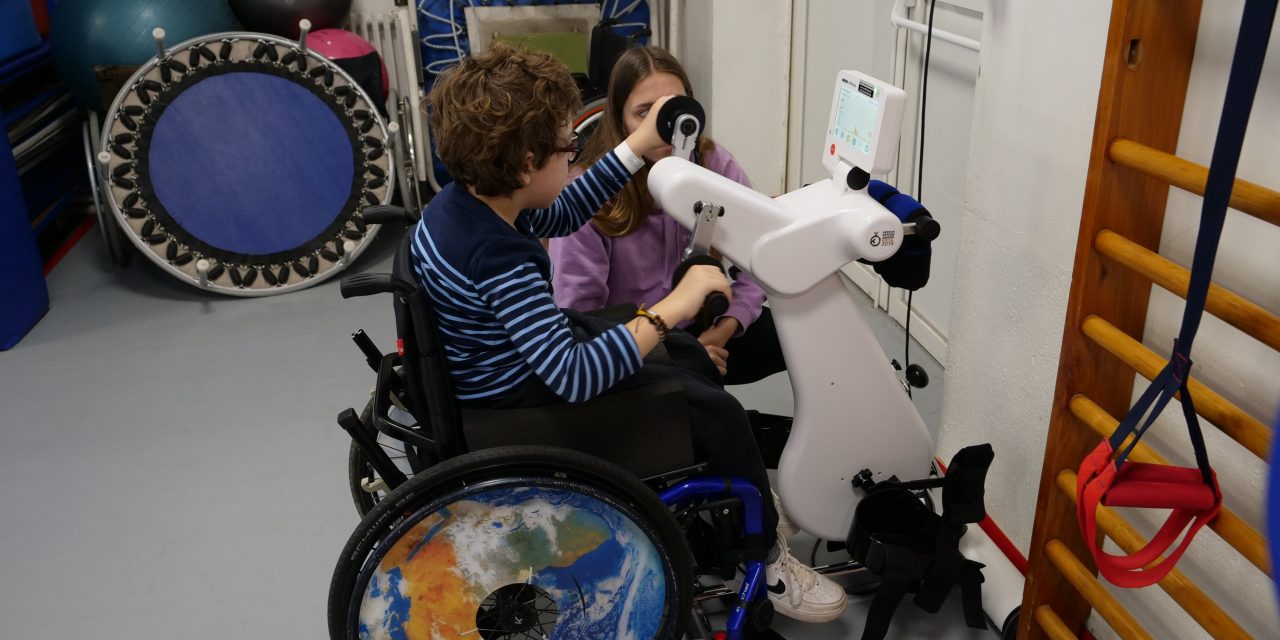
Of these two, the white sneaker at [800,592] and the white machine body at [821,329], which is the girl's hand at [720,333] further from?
the white sneaker at [800,592]

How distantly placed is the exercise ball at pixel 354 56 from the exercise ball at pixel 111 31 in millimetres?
370

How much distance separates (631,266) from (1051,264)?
2.59ft

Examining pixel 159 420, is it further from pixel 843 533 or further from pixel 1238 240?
pixel 1238 240

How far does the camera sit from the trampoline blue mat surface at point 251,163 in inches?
134

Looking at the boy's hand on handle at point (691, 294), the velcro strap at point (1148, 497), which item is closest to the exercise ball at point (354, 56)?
the boy's hand on handle at point (691, 294)

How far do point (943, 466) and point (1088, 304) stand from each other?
0.74 metres

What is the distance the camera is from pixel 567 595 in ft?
5.13

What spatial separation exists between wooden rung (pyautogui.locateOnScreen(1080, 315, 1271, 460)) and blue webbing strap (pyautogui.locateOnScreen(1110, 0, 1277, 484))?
2.8 inches

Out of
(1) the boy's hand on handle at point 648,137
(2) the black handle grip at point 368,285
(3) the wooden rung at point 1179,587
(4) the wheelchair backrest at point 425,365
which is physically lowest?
(3) the wooden rung at point 1179,587

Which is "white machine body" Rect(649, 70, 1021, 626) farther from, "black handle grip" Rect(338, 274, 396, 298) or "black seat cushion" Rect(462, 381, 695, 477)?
"black handle grip" Rect(338, 274, 396, 298)

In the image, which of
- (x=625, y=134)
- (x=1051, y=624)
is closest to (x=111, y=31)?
(x=625, y=134)

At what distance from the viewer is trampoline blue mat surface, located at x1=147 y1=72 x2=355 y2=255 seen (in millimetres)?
3416

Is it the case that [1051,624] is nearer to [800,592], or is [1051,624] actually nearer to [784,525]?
[800,592]

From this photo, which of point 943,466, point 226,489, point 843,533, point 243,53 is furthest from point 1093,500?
point 243,53
